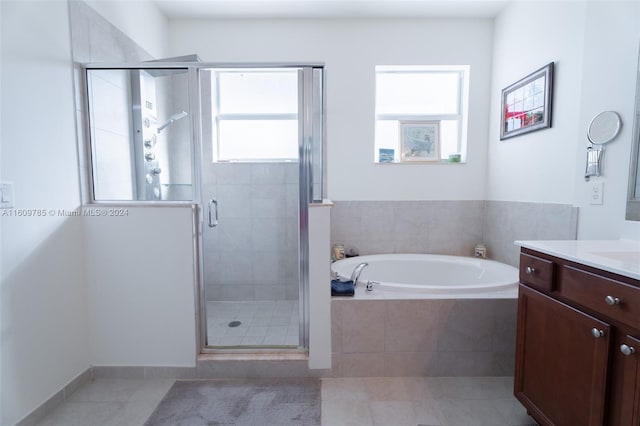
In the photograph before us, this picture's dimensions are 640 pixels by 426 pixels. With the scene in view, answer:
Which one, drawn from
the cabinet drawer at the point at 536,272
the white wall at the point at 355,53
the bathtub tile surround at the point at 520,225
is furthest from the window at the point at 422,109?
the cabinet drawer at the point at 536,272

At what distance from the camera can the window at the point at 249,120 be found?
8.23ft

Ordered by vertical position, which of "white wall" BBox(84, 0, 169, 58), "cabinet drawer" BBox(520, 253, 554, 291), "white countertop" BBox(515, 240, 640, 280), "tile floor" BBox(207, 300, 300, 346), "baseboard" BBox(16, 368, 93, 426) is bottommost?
"baseboard" BBox(16, 368, 93, 426)

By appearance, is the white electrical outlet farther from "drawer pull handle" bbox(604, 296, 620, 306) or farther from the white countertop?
"drawer pull handle" bbox(604, 296, 620, 306)

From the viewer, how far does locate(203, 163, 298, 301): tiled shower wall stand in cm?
256

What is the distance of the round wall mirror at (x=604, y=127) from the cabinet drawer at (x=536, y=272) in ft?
2.63

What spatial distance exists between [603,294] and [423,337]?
96 centimetres

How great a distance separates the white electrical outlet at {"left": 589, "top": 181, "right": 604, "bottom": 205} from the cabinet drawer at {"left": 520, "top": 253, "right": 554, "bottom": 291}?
2.16 ft

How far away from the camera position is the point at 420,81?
2.73 meters

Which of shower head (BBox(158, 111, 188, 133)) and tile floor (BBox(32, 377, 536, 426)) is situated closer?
tile floor (BBox(32, 377, 536, 426))

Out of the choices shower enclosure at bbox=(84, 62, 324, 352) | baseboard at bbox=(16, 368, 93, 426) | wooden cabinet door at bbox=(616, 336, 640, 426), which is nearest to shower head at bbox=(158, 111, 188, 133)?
shower enclosure at bbox=(84, 62, 324, 352)

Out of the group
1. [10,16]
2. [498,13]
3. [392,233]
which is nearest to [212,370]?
[392,233]

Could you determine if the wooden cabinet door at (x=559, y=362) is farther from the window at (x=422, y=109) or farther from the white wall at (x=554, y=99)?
the window at (x=422, y=109)

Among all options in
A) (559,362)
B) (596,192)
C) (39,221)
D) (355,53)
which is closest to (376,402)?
(559,362)

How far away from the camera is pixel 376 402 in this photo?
61.2 inches
